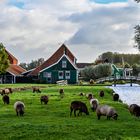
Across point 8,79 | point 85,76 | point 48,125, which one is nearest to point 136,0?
point 48,125

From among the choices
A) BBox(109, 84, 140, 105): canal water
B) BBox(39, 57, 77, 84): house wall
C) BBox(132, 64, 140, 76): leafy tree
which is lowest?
BBox(109, 84, 140, 105): canal water

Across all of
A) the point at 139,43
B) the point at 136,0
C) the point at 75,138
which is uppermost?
the point at 136,0

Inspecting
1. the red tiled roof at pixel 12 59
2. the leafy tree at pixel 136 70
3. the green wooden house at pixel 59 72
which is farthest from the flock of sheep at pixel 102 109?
the leafy tree at pixel 136 70

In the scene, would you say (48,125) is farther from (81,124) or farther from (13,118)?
(13,118)

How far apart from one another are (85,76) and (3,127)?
12724 centimetres

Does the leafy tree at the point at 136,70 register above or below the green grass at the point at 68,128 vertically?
above

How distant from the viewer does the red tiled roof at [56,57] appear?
116719 millimetres

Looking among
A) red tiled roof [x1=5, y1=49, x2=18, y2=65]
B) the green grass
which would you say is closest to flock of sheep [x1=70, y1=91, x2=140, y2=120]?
the green grass

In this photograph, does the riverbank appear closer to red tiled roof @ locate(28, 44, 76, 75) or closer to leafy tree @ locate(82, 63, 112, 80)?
red tiled roof @ locate(28, 44, 76, 75)

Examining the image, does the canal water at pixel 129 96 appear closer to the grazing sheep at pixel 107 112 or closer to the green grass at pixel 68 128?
the grazing sheep at pixel 107 112

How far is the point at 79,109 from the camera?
2833 centimetres

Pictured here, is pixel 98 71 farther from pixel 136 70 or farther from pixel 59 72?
pixel 59 72

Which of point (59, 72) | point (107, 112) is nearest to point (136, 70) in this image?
point (59, 72)

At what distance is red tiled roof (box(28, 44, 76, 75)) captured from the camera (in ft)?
383
